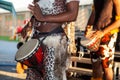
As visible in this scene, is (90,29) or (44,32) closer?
(44,32)

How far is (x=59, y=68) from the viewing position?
317 cm

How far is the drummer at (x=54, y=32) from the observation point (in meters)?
3.10

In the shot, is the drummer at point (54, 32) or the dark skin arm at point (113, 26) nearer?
the drummer at point (54, 32)

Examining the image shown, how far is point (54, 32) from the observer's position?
3.21 metres

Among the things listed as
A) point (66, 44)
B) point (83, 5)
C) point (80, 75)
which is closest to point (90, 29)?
point (66, 44)

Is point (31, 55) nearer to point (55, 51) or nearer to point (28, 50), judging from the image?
point (28, 50)

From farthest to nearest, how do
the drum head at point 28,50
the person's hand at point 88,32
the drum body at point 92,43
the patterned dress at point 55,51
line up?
the person's hand at point 88,32 < the drum body at point 92,43 < the patterned dress at point 55,51 < the drum head at point 28,50

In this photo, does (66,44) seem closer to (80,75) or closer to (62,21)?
(62,21)

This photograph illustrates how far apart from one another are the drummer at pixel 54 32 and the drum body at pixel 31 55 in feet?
0.21

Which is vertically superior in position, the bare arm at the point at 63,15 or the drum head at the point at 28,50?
the bare arm at the point at 63,15

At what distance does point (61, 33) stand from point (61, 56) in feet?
0.72

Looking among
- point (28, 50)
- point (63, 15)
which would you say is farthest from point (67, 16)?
point (28, 50)

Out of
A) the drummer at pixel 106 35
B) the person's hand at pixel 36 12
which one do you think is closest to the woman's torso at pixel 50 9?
the person's hand at pixel 36 12

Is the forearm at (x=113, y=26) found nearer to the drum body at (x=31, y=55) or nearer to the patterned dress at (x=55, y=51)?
the patterned dress at (x=55, y=51)
